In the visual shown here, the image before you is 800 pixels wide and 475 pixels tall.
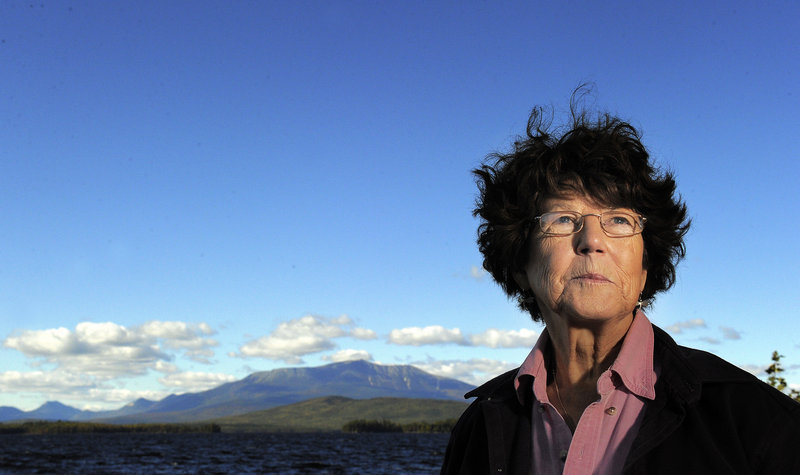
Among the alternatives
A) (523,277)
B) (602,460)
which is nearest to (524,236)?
(523,277)

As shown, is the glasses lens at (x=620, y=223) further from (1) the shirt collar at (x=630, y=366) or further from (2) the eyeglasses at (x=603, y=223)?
(1) the shirt collar at (x=630, y=366)

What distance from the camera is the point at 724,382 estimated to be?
2.66 metres

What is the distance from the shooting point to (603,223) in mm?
3250

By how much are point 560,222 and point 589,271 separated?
11.9 inches

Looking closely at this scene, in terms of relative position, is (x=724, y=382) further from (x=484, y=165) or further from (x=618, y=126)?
(x=484, y=165)

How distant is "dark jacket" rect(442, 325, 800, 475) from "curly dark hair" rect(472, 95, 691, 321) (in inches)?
21.1

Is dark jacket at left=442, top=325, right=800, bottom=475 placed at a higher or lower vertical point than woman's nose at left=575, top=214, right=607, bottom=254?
lower

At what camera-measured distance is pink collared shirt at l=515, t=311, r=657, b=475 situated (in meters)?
2.90

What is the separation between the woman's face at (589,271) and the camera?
3.15 metres

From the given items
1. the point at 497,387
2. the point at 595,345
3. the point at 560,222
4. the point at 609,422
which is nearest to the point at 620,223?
the point at 560,222

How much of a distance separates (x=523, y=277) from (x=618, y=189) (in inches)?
28.7

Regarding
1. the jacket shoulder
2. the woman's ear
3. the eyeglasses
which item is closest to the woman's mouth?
the eyeglasses

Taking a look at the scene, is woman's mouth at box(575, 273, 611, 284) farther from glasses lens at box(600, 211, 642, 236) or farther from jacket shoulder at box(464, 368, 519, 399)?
jacket shoulder at box(464, 368, 519, 399)

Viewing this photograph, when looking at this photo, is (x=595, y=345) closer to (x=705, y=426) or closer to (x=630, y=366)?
(x=630, y=366)
